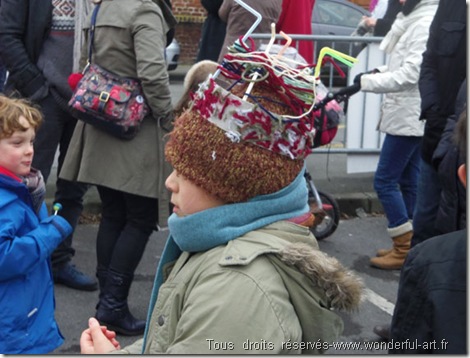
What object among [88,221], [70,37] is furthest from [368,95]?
[70,37]

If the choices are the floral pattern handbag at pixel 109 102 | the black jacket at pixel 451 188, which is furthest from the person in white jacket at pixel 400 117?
the floral pattern handbag at pixel 109 102

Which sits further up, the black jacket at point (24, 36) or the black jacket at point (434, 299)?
the black jacket at point (434, 299)

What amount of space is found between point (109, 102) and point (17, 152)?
2.86ft

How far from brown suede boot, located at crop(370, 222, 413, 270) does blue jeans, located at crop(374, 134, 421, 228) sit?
41 millimetres

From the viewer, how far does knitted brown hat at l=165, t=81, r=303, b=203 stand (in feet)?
6.61

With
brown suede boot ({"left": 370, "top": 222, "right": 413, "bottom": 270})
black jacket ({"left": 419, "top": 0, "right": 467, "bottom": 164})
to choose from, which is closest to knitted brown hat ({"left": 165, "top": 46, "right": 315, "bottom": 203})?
black jacket ({"left": 419, "top": 0, "right": 467, "bottom": 164})

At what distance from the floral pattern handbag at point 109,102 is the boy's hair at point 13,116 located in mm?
668

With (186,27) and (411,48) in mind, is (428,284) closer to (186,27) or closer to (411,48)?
(411,48)

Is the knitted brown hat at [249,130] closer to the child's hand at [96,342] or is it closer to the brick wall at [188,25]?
the child's hand at [96,342]

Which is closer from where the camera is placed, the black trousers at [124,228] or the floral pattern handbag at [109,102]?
the floral pattern handbag at [109,102]

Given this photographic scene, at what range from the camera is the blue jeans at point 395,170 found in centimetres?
531

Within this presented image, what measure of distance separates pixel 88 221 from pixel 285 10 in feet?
7.02

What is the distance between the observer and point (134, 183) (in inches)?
164

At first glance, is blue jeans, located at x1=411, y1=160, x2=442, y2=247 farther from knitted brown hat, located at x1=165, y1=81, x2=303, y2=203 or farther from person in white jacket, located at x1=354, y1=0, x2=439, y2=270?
knitted brown hat, located at x1=165, y1=81, x2=303, y2=203
